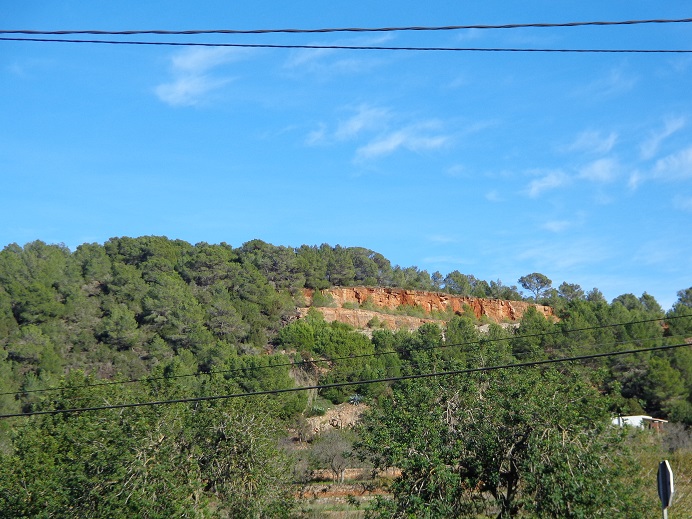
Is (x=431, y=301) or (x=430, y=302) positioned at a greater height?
(x=431, y=301)

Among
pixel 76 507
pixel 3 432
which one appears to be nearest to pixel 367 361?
pixel 3 432

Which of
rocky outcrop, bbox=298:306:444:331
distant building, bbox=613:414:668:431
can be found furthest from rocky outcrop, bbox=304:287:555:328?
distant building, bbox=613:414:668:431

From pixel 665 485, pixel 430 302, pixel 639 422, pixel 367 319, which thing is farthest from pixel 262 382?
pixel 430 302

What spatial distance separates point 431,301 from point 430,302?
17cm

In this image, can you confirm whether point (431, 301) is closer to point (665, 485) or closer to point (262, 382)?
point (262, 382)

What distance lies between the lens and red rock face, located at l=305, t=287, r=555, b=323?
8431 cm

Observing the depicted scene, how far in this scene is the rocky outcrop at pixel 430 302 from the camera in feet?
276

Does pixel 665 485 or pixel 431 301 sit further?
pixel 431 301

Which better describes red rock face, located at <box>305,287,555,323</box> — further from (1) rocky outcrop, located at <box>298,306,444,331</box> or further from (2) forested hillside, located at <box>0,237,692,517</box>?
(1) rocky outcrop, located at <box>298,306,444,331</box>

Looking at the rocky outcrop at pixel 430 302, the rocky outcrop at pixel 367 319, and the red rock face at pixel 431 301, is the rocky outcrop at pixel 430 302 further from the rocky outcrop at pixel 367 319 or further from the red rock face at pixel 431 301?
the rocky outcrop at pixel 367 319

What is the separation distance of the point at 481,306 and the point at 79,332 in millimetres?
43615

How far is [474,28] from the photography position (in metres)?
9.06

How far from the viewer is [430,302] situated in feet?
284

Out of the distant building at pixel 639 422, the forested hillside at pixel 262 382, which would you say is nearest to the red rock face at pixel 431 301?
the forested hillside at pixel 262 382
